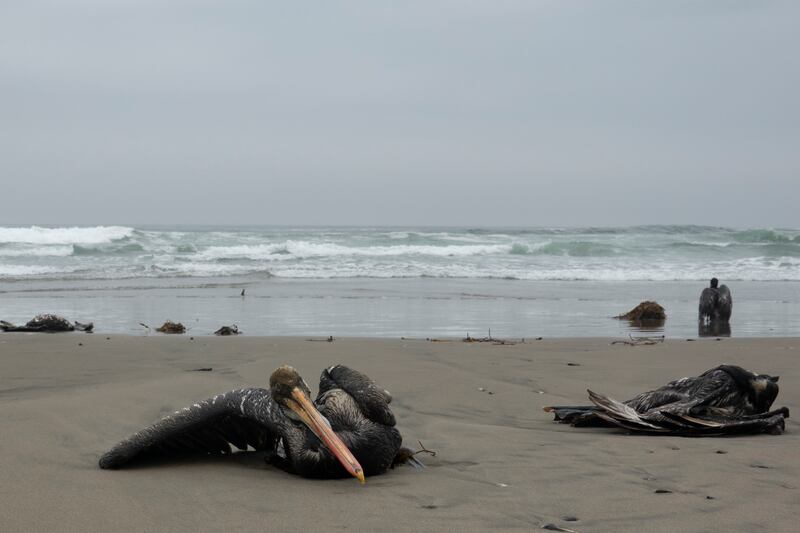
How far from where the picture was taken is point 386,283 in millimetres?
23297

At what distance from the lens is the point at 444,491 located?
12.8 feet

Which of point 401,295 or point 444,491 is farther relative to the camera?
point 401,295

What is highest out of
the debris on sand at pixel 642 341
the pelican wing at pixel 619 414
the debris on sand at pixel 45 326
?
→ the pelican wing at pixel 619 414

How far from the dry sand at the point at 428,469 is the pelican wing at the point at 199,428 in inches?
3.6

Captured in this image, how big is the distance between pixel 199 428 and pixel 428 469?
120 cm

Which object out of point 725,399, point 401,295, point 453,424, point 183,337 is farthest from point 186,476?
point 401,295

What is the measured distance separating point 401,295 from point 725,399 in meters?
13.7

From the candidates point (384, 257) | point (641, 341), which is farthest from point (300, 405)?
point (384, 257)

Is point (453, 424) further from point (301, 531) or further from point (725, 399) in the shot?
point (301, 531)

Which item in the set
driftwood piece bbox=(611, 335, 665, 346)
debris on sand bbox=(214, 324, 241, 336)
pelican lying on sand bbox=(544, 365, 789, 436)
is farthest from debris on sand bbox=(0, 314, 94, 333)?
pelican lying on sand bbox=(544, 365, 789, 436)

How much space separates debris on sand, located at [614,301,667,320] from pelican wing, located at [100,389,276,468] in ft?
34.9

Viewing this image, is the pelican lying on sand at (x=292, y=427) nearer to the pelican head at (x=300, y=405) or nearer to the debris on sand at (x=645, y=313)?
the pelican head at (x=300, y=405)

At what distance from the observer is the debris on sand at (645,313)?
14047mm

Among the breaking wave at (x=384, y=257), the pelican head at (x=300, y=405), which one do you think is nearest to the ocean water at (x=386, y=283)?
the breaking wave at (x=384, y=257)
